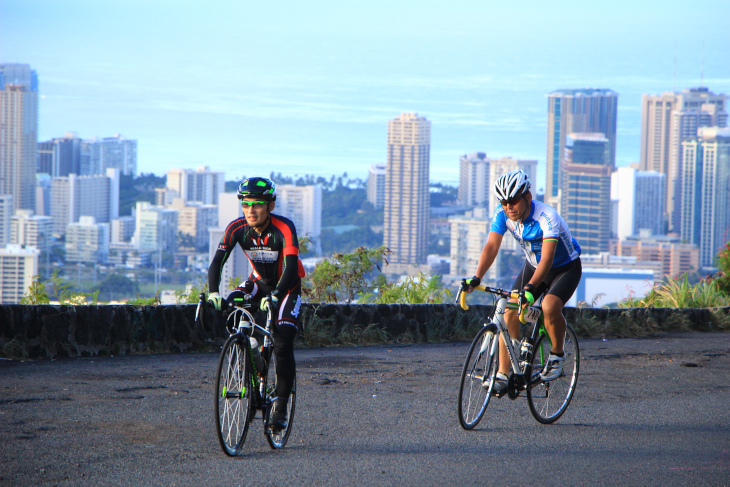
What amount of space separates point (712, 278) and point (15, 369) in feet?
41.4

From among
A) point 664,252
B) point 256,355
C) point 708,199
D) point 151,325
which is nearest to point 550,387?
point 256,355

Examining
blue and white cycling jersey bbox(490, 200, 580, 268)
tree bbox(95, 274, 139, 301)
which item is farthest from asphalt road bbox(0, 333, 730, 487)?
tree bbox(95, 274, 139, 301)

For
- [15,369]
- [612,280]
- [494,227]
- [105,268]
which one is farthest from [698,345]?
[612,280]

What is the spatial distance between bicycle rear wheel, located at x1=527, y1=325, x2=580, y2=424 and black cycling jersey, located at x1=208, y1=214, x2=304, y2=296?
2.04 m

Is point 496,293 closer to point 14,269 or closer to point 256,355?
point 256,355

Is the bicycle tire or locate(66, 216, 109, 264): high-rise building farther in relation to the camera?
locate(66, 216, 109, 264): high-rise building

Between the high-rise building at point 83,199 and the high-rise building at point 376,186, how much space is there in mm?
52417

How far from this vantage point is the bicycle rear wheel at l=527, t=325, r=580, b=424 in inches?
240

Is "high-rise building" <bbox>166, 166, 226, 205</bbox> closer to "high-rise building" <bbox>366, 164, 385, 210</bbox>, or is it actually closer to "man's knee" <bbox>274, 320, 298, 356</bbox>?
"high-rise building" <bbox>366, 164, 385, 210</bbox>

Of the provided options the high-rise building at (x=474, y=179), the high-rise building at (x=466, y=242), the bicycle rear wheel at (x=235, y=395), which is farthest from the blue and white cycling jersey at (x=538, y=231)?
the high-rise building at (x=474, y=179)

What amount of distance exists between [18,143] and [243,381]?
196353 millimetres

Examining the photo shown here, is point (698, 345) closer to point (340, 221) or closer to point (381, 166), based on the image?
point (340, 221)

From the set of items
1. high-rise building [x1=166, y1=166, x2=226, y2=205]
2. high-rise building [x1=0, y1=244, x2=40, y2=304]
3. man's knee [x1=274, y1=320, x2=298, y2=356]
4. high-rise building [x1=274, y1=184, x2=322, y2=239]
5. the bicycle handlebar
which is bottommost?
high-rise building [x1=0, y1=244, x2=40, y2=304]

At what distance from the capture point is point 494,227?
20.5ft
